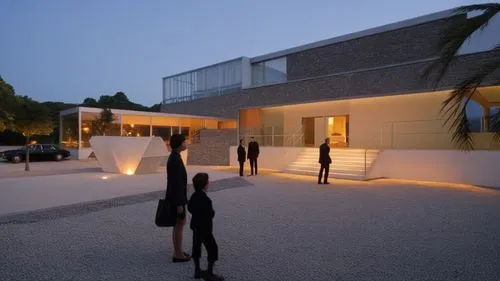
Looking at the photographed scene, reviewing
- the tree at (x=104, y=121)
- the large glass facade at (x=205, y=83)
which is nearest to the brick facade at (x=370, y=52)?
the large glass facade at (x=205, y=83)

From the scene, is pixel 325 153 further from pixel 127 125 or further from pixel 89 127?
pixel 89 127

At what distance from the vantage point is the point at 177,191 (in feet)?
13.5

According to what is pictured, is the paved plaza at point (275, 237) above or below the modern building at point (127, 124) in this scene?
below

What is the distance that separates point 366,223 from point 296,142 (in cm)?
1376

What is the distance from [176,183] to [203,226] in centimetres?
72

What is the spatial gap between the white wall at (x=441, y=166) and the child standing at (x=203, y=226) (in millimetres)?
11797

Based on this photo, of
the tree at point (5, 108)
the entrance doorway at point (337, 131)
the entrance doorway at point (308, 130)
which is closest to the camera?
the tree at point (5, 108)

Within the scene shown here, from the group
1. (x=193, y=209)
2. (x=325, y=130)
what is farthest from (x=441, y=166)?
(x=193, y=209)

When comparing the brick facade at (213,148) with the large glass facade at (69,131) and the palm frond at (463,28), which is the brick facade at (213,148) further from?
the palm frond at (463,28)

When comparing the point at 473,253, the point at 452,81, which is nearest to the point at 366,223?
the point at 473,253

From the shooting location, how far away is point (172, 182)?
415cm

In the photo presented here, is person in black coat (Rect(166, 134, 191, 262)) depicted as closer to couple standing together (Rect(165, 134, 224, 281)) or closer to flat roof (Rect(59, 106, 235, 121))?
couple standing together (Rect(165, 134, 224, 281))

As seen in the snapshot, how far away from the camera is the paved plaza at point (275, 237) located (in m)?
3.98

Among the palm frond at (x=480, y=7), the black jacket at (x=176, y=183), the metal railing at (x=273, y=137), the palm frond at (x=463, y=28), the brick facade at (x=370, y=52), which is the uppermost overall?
the brick facade at (x=370, y=52)
